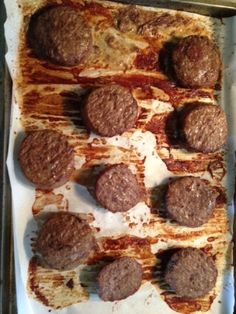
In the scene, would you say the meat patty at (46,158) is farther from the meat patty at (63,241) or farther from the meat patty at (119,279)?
the meat patty at (119,279)

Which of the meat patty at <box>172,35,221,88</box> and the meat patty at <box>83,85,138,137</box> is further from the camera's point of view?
the meat patty at <box>172,35,221,88</box>

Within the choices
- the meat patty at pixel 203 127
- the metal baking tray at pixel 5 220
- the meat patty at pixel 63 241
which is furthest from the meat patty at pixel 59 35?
the meat patty at pixel 63 241

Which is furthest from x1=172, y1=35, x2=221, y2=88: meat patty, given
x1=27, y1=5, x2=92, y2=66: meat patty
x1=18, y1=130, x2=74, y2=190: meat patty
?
x1=18, y1=130, x2=74, y2=190: meat patty

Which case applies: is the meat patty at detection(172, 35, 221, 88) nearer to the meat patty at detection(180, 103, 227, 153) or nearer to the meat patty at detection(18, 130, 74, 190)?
the meat patty at detection(180, 103, 227, 153)

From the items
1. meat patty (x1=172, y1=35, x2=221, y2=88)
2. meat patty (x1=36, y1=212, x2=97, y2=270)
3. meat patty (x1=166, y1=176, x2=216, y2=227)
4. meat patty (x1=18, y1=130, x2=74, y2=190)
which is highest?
meat patty (x1=172, y1=35, x2=221, y2=88)

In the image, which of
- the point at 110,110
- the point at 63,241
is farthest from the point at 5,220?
the point at 110,110

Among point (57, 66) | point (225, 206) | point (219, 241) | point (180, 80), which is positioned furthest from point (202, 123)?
point (57, 66)
